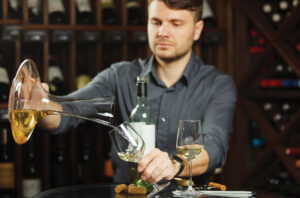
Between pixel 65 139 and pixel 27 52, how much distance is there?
22.2 inches

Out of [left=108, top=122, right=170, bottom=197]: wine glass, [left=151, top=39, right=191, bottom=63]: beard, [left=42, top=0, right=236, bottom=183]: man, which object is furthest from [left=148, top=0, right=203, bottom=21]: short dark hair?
[left=108, top=122, right=170, bottom=197]: wine glass

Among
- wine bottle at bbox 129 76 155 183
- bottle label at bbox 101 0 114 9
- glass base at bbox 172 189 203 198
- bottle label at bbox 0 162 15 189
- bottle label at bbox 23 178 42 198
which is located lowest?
bottle label at bbox 23 178 42 198

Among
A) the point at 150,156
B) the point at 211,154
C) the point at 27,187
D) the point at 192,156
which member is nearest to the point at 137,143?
the point at 150,156

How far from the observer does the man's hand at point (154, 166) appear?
1255mm

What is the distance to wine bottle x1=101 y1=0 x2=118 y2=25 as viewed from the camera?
2.94 m

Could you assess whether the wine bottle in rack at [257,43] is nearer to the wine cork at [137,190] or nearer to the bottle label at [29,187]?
the bottle label at [29,187]

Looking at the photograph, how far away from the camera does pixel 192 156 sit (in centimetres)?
133

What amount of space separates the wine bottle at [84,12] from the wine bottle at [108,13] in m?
0.08

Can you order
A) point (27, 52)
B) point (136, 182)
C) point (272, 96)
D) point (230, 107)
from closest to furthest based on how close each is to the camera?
1. point (136, 182)
2. point (230, 107)
3. point (27, 52)
4. point (272, 96)

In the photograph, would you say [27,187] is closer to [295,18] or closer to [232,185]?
[232,185]

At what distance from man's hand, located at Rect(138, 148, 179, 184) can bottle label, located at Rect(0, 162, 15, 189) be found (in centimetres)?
165

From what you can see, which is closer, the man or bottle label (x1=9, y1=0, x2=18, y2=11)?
the man

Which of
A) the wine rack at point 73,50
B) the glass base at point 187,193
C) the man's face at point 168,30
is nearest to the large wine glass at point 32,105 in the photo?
the glass base at point 187,193

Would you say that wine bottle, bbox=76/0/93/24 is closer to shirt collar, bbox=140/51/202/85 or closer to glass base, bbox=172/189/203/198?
shirt collar, bbox=140/51/202/85
